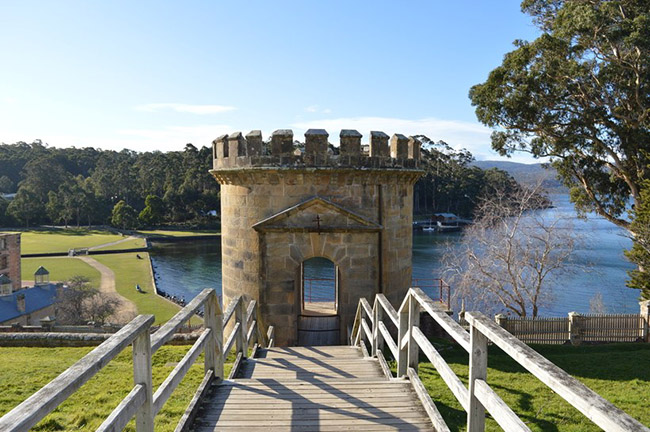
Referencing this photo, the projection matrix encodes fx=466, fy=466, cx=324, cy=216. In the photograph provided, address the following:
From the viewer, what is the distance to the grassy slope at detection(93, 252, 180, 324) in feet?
98.9

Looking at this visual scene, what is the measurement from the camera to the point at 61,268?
145 ft

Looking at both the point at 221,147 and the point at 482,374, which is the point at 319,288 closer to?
the point at 221,147

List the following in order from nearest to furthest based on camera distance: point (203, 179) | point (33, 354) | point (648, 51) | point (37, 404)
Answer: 1. point (37, 404)
2. point (33, 354)
3. point (648, 51)
4. point (203, 179)

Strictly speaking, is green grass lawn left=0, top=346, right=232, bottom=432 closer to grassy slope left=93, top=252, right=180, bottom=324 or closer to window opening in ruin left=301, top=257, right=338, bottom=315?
window opening in ruin left=301, top=257, right=338, bottom=315

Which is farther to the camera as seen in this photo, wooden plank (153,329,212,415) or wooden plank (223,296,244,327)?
wooden plank (223,296,244,327)

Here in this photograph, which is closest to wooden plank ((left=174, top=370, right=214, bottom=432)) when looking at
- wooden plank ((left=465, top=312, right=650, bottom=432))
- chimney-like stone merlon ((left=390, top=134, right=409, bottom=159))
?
wooden plank ((left=465, top=312, right=650, bottom=432))

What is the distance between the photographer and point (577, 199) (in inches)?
785

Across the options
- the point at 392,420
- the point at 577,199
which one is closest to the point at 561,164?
the point at 577,199

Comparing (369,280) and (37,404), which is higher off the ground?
(37,404)

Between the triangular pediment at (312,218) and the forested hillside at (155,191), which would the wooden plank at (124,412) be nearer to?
the triangular pediment at (312,218)

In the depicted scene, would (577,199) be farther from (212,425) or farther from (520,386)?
(212,425)

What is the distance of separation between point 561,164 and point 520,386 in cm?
1447

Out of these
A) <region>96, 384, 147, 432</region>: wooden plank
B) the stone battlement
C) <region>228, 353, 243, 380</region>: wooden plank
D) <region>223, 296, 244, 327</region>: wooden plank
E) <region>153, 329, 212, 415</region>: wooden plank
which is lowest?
<region>228, 353, 243, 380</region>: wooden plank

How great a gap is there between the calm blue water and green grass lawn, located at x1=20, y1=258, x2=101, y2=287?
579 centimetres
